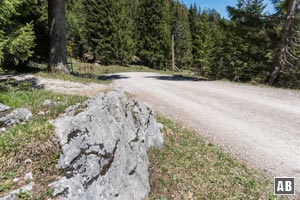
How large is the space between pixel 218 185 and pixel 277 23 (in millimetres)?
16012

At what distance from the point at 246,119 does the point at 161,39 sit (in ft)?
108

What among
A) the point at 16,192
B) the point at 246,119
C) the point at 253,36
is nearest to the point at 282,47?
the point at 253,36

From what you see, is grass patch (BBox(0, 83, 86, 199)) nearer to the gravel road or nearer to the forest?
the gravel road

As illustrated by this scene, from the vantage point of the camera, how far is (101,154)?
11.6 feet

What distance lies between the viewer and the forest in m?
12.3

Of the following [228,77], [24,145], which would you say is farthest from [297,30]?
[24,145]

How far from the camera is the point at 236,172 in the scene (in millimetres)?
5238

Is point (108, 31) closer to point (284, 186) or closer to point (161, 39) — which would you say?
point (161, 39)

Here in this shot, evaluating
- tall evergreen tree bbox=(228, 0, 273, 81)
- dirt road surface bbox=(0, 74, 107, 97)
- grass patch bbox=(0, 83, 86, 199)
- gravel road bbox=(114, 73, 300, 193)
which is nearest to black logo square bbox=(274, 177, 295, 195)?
gravel road bbox=(114, 73, 300, 193)

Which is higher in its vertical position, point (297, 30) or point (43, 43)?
point (297, 30)

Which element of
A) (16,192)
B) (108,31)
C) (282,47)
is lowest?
(16,192)

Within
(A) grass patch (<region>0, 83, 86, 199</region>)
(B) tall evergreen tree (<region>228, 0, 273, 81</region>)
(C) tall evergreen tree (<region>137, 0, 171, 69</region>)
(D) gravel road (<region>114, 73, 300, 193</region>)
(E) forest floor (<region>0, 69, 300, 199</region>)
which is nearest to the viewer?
(A) grass patch (<region>0, 83, 86, 199</region>)

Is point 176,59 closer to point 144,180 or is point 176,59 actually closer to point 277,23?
point 277,23

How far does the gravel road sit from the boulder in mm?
4480
